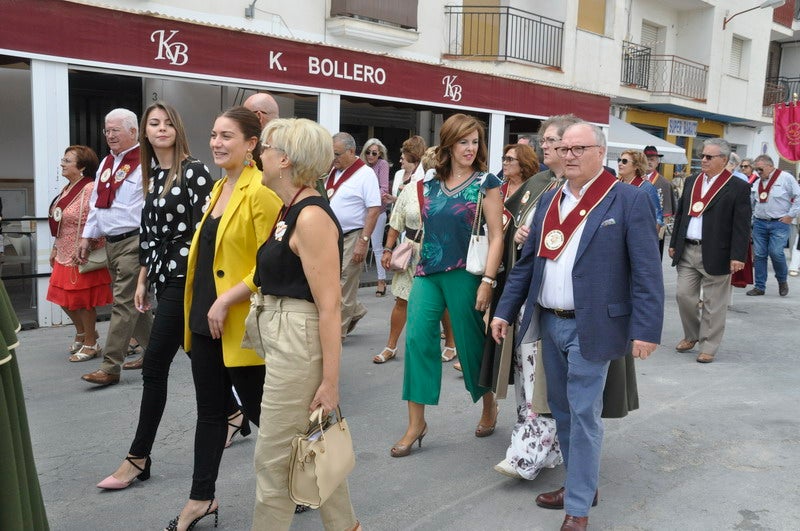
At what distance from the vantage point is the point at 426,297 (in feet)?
14.7

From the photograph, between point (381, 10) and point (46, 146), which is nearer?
point (46, 146)

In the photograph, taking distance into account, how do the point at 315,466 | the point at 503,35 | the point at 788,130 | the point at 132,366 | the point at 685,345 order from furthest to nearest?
1. the point at 503,35
2. the point at 788,130
3. the point at 685,345
4. the point at 132,366
5. the point at 315,466

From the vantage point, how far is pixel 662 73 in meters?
22.3

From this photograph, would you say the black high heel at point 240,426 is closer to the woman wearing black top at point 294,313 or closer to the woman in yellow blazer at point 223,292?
the woman in yellow blazer at point 223,292

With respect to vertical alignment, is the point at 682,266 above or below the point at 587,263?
below

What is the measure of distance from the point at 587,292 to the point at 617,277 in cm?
15

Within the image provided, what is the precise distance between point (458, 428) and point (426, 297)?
109cm

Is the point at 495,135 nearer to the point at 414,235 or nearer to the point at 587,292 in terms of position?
the point at 414,235

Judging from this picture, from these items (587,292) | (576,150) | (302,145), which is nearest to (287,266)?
(302,145)

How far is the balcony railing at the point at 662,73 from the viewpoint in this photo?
2089 centimetres

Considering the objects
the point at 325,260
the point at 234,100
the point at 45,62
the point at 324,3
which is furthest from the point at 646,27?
the point at 325,260

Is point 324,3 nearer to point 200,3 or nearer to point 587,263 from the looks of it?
point 200,3

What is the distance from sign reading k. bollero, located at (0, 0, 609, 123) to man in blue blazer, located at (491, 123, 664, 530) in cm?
596

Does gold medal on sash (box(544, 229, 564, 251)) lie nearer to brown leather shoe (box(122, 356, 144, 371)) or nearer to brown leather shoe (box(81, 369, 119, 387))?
brown leather shoe (box(81, 369, 119, 387))
